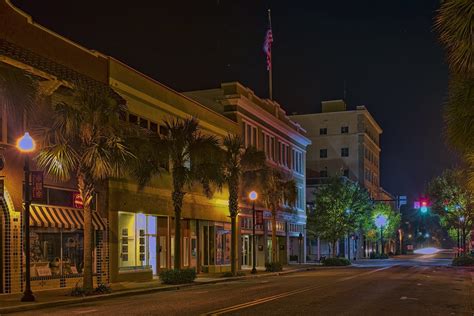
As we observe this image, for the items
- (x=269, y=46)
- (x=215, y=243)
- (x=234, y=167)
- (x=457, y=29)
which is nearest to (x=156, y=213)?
(x=234, y=167)

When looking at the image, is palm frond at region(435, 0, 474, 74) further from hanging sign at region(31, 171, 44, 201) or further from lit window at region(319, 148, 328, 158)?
lit window at region(319, 148, 328, 158)

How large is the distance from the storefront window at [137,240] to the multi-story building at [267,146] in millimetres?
13786

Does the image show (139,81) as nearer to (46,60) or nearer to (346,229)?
(46,60)

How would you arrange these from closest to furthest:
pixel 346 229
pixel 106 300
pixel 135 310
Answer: pixel 135 310 < pixel 106 300 < pixel 346 229

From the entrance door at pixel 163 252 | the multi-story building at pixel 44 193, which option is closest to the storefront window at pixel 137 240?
the entrance door at pixel 163 252

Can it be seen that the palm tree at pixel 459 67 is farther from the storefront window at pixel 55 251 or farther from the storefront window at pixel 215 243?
the storefront window at pixel 215 243

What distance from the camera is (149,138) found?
100ft

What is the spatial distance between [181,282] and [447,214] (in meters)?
37.2

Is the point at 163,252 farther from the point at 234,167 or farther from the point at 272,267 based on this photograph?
the point at 272,267

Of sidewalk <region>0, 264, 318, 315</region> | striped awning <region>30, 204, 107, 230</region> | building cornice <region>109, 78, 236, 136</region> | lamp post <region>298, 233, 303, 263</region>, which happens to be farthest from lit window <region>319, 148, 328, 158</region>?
striped awning <region>30, 204, 107, 230</region>

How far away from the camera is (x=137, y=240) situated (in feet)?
115

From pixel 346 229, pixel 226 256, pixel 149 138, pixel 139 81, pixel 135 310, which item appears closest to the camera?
pixel 135 310

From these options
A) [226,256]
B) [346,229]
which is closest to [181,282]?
[226,256]

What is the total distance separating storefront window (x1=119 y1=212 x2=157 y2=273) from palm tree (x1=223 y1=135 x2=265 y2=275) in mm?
4710
